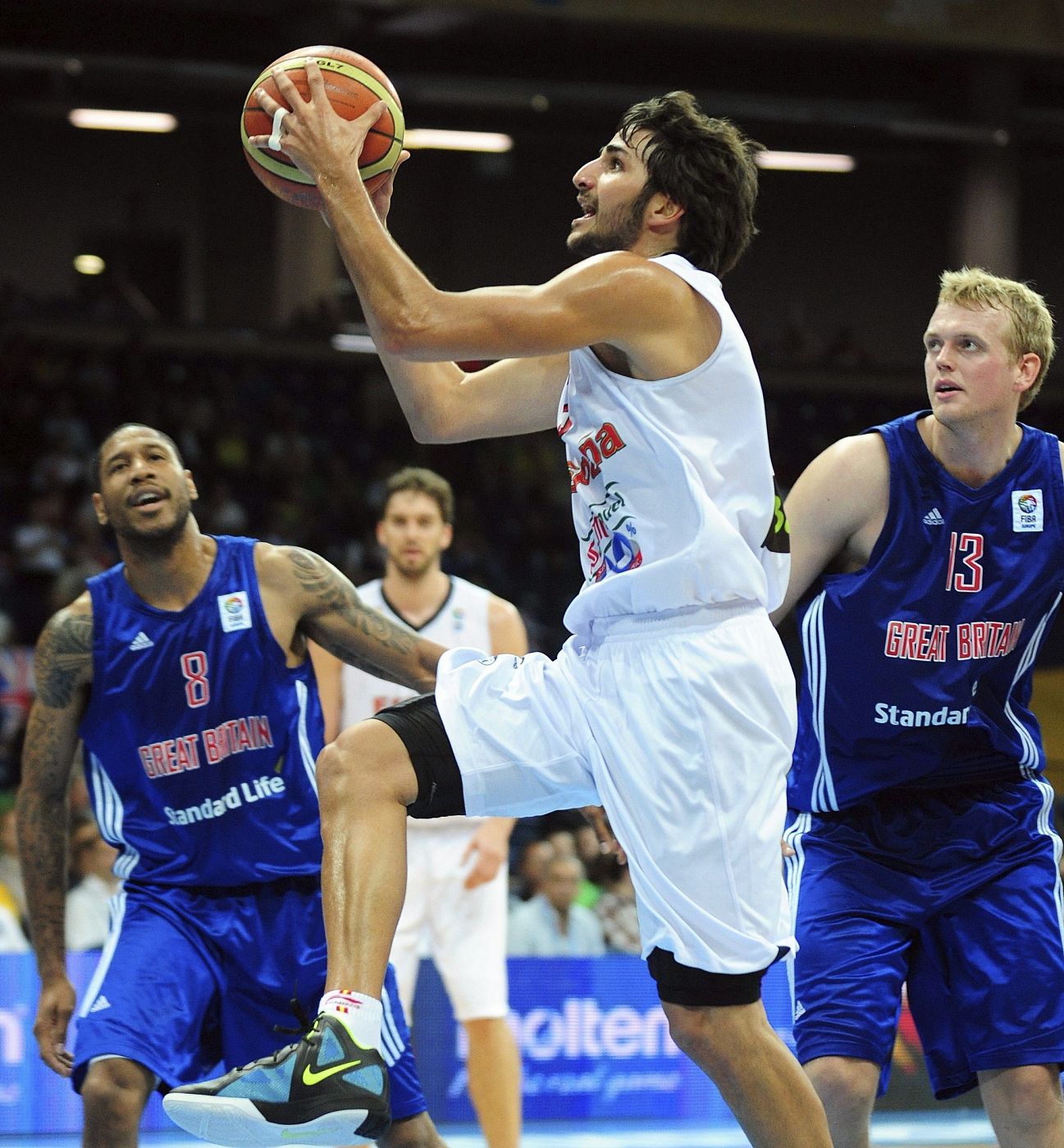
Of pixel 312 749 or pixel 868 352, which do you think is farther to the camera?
pixel 868 352

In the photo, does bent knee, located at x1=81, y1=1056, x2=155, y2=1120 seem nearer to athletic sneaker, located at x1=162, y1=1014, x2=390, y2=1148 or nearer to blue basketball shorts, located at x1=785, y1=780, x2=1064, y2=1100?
athletic sneaker, located at x1=162, y1=1014, x2=390, y2=1148

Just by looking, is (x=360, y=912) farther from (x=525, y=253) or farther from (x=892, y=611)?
(x=525, y=253)

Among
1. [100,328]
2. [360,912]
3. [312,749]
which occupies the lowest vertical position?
[360,912]

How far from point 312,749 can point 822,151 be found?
15078mm

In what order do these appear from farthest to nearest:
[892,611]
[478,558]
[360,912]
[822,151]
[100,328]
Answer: [822,151] → [100,328] → [478,558] → [892,611] → [360,912]

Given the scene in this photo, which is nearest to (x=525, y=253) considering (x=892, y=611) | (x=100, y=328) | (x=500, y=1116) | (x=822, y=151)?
(x=822, y=151)

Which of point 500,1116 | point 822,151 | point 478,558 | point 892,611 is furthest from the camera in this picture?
point 822,151

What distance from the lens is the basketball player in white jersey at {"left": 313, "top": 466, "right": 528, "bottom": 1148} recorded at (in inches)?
234

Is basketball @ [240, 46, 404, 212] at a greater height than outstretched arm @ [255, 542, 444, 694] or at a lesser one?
greater

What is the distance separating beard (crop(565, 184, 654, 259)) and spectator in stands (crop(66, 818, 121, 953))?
14.1 feet

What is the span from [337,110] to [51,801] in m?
1.89

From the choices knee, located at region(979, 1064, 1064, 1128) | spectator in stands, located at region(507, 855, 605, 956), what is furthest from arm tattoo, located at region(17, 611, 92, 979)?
spectator in stands, located at region(507, 855, 605, 956)

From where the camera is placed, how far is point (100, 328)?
48.1 ft

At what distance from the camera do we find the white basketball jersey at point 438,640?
243 inches
